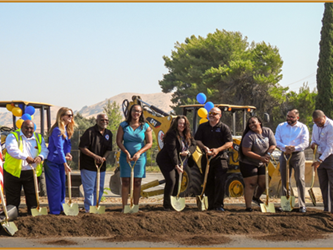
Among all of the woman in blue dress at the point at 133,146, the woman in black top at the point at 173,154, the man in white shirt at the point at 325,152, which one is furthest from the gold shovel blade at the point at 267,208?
the woman in blue dress at the point at 133,146

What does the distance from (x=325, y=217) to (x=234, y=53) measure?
36316 millimetres

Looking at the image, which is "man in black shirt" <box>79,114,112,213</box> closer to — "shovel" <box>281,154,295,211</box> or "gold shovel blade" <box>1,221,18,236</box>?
"gold shovel blade" <box>1,221,18,236</box>

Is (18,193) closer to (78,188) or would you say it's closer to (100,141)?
(100,141)

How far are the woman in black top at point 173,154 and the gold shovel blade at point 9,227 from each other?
283 centimetres

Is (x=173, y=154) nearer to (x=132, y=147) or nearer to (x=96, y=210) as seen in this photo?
(x=132, y=147)

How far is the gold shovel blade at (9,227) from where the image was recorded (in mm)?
6703

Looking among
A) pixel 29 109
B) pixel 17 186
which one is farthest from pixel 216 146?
pixel 29 109

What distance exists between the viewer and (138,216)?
7.52 meters

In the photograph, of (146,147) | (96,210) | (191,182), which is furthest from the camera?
(191,182)

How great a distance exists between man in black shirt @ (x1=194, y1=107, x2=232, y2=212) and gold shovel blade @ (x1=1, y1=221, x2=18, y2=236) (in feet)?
11.8

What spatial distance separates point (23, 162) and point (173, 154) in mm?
Answer: 2648

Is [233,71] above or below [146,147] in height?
above

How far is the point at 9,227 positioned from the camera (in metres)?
6.75

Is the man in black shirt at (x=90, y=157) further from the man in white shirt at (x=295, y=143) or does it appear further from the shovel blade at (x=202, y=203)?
the man in white shirt at (x=295, y=143)
